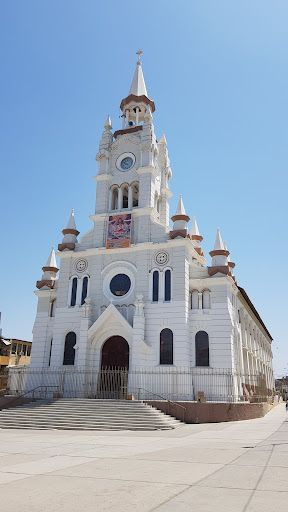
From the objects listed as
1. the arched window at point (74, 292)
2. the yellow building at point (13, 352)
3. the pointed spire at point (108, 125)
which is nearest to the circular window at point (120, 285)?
the arched window at point (74, 292)

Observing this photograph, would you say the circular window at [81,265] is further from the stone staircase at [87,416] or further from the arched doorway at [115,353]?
the stone staircase at [87,416]

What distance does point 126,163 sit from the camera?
36031 millimetres

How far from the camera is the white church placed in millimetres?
28125

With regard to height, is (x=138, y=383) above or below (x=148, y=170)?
below

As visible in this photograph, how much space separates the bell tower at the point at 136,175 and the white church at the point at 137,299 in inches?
3.8

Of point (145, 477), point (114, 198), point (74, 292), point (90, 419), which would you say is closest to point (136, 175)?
point (114, 198)

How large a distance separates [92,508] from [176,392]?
21.8 metres

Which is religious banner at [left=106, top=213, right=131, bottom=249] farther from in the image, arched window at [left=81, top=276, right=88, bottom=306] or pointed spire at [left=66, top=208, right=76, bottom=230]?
pointed spire at [left=66, top=208, right=76, bottom=230]

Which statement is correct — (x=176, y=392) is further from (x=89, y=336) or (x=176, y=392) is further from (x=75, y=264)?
(x=75, y=264)

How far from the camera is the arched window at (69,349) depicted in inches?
1219

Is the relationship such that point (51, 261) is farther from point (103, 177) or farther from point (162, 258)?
point (162, 258)

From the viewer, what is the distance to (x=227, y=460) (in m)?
10.0

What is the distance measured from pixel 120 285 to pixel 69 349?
6.34m

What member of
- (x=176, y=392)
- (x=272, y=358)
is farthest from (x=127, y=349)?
(x=272, y=358)
